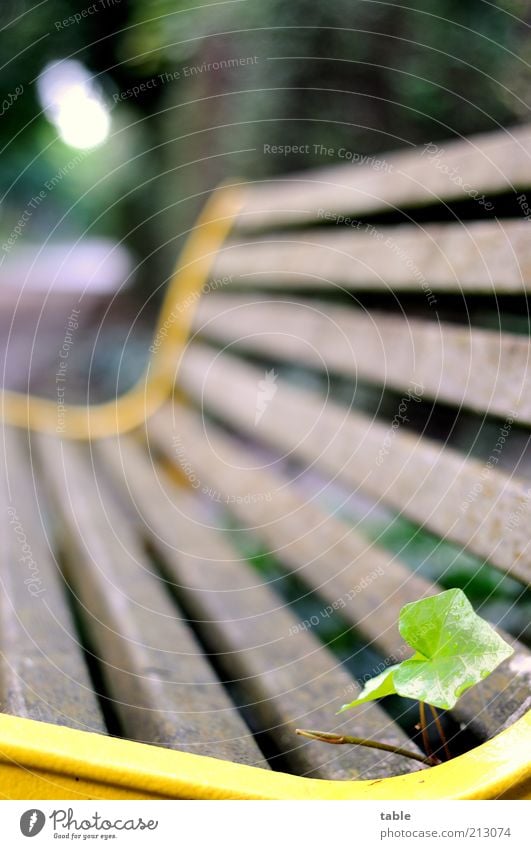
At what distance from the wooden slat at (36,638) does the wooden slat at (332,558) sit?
0.31 m

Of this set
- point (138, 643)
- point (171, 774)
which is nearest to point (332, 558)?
point (138, 643)

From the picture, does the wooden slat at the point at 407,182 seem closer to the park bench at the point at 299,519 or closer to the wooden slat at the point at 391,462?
the park bench at the point at 299,519

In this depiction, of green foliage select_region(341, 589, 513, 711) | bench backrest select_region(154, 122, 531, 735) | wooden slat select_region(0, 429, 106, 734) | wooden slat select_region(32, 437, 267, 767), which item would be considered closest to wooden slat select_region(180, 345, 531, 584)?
bench backrest select_region(154, 122, 531, 735)

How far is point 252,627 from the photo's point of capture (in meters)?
0.95

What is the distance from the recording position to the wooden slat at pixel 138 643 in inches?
27.4

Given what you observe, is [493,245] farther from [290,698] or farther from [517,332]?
[290,698]

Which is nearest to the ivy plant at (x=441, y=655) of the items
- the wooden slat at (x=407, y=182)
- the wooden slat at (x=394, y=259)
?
the wooden slat at (x=394, y=259)

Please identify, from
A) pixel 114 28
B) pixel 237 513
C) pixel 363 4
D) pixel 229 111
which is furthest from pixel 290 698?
pixel 114 28

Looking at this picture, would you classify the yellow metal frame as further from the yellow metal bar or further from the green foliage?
the yellow metal bar

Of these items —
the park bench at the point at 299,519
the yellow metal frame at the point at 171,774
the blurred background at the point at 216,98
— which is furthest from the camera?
the blurred background at the point at 216,98

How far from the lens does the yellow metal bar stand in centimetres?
173

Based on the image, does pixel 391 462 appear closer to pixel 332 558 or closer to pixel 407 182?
pixel 332 558

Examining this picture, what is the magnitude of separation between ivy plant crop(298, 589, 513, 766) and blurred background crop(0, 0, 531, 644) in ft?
0.57

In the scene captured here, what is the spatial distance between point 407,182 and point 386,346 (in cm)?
26
